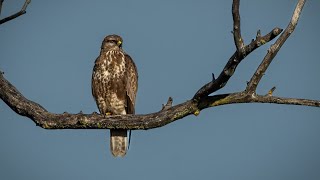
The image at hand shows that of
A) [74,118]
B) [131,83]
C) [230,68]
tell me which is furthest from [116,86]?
[230,68]

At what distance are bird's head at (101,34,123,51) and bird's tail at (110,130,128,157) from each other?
1.46 m

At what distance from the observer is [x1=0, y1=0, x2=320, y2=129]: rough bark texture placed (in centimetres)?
438

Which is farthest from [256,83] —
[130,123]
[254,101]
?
[130,123]

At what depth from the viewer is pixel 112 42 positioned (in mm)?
9242

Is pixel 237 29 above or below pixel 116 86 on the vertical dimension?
below

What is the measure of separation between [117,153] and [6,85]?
126 inches

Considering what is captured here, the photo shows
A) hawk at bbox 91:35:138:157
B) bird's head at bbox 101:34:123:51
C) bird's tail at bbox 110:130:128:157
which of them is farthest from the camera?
bird's head at bbox 101:34:123:51

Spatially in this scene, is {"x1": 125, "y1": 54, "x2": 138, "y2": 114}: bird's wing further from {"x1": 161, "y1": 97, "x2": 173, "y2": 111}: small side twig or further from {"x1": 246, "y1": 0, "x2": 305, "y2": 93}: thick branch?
{"x1": 246, "y1": 0, "x2": 305, "y2": 93}: thick branch

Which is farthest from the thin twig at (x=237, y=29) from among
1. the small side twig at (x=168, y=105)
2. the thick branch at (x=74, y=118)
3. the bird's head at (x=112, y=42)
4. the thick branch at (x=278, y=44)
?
the bird's head at (x=112, y=42)

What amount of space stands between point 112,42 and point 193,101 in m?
4.32

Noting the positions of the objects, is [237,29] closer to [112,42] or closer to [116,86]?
[116,86]

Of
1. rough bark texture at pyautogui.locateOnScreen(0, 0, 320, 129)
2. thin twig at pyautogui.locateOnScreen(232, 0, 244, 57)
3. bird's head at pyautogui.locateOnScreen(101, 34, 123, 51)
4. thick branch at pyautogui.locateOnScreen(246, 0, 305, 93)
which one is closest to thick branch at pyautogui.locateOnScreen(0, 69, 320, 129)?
rough bark texture at pyautogui.locateOnScreen(0, 0, 320, 129)

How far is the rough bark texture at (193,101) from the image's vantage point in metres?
4.38

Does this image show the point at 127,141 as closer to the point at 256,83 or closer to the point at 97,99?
the point at 97,99
